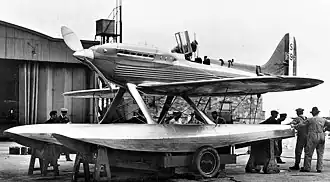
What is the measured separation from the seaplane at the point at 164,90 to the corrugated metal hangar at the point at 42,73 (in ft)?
42.8

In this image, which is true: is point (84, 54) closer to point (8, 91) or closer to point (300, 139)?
point (300, 139)

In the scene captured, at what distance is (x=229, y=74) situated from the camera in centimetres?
1367

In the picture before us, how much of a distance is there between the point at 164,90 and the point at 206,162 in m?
2.12

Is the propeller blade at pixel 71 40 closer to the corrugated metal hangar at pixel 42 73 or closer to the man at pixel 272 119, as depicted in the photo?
the man at pixel 272 119

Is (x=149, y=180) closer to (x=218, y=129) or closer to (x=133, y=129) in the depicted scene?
(x=133, y=129)

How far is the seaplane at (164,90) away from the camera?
34.7ft

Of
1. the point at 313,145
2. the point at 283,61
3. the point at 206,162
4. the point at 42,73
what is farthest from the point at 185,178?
A: the point at 42,73

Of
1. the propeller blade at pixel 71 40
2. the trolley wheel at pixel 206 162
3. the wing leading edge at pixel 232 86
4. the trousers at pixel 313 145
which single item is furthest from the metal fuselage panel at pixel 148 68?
the trousers at pixel 313 145

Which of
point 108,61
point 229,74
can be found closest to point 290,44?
point 229,74

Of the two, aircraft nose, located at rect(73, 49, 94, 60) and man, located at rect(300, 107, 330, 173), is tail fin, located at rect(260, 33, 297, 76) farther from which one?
aircraft nose, located at rect(73, 49, 94, 60)

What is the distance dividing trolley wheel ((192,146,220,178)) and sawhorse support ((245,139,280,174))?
1.67 m

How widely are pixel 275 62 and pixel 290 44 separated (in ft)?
2.34

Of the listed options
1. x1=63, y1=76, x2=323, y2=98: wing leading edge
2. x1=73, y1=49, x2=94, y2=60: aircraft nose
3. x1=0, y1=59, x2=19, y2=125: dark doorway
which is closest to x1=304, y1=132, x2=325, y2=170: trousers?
x1=63, y1=76, x2=323, y2=98: wing leading edge

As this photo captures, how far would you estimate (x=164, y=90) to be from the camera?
12.5 metres
